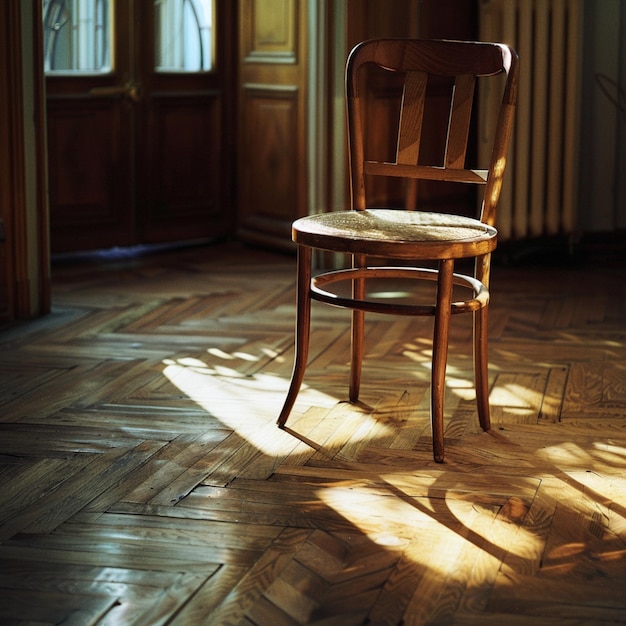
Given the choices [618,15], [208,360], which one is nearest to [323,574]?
[208,360]

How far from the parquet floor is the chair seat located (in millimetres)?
478

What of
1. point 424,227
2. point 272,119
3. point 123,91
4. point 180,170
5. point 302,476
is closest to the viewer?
point 302,476

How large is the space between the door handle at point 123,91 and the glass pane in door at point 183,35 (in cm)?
16

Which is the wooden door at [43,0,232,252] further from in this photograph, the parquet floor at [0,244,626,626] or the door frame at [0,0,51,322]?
the parquet floor at [0,244,626,626]

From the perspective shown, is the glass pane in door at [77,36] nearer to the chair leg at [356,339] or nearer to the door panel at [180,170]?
the door panel at [180,170]

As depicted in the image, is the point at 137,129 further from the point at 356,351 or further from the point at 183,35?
the point at 356,351

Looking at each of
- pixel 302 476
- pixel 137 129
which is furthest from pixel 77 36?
pixel 302 476

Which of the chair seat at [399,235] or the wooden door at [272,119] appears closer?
the chair seat at [399,235]

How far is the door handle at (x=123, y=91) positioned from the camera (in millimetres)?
5074

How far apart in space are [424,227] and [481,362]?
365mm

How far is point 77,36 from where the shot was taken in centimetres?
499

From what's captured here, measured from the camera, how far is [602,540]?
6.89ft

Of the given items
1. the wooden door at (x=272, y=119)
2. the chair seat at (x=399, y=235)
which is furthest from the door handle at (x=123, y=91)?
the chair seat at (x=399, y=235)

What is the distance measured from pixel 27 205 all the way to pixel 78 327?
474mm
